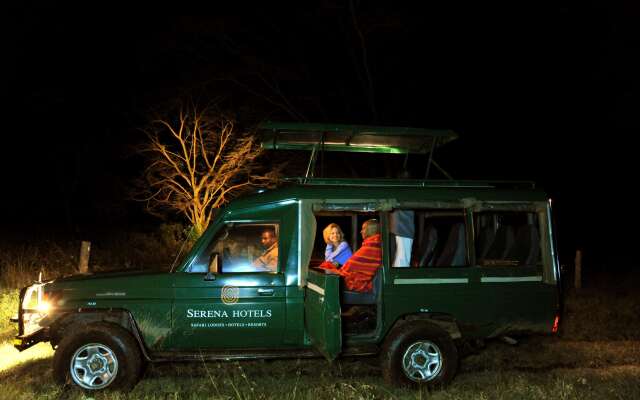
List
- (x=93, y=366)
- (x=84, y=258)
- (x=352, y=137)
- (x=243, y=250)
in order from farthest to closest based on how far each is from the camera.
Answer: (x=84, y=258) < (x=352, y=137) < (x=243, y=250) < (x=93, y=366)

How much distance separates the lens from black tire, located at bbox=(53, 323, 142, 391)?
20.0ft

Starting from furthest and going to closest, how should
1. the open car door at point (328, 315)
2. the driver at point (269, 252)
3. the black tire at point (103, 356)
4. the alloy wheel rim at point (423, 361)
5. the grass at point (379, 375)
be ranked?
the driver at point (269, 252)
the alloy wheel rim at point (423, 361)
the black tire at point (103, 356)
the grass at point (379, 375)
the open car door at point (328, 315)

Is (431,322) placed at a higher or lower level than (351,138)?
lower

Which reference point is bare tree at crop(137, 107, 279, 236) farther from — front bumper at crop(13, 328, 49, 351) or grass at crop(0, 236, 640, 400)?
front bumper at crop(13, 328, 49, 351)

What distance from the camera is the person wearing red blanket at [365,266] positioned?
681cm

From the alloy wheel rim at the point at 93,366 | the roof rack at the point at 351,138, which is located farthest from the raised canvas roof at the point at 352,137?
the alloy wheel rim at the point at 93,366

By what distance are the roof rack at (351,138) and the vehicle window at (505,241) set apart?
782 mm

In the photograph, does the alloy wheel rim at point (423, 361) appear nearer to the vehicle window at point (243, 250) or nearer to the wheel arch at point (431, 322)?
the wheel arch at point (431, 322)

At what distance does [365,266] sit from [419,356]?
43.9 inches

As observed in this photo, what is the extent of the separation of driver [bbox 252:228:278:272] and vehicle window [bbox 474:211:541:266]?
7.72 feet

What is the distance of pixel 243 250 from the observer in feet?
21.5

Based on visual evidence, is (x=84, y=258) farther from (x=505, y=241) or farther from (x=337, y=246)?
(x=505, y=241)

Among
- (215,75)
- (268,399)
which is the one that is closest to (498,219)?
(268,399)

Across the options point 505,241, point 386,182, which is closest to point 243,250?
point 386,182
